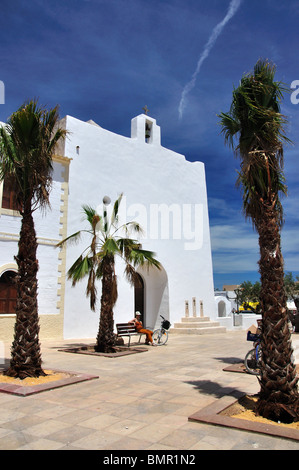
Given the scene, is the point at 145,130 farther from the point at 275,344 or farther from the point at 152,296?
the point at 275,344

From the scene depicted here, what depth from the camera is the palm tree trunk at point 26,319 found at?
21.9 feet

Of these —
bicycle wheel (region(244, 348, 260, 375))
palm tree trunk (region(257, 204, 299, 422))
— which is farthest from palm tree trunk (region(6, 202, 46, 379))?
palm tree trunk (region(257, 204, 299, 422))

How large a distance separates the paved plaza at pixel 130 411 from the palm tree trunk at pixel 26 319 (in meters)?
0.95

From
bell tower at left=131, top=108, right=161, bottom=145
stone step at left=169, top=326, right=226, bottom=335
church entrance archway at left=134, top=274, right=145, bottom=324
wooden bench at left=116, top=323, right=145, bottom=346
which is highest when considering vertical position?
bell tower at left=131, top=108, right=161, bottom=145

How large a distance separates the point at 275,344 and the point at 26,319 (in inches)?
181

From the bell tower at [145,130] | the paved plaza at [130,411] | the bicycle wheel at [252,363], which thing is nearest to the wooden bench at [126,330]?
the paved plaza at [130,411]

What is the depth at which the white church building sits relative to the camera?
13.7 m

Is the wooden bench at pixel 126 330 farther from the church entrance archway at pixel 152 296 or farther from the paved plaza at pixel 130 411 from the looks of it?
the church entrance archway at pixel 152 296

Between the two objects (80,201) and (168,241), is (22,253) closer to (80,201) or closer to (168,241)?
(80,201)

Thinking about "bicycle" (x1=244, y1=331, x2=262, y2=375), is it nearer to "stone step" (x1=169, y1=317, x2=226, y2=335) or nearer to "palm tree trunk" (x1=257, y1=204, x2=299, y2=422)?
"palm tree trunk" (x1=257, y1=204, x2=299, y2=422)

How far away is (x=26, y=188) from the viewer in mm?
7219

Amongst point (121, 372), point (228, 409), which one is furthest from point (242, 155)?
point (121, 372)
